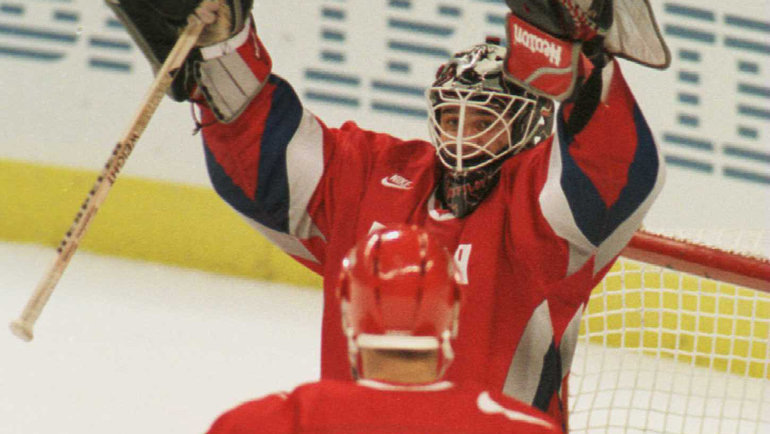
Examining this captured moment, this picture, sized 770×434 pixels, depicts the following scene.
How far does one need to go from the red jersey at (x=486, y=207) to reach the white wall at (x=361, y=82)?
1977 mm

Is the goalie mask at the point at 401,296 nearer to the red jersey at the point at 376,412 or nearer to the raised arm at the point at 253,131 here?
the red jersey at the point at 376,412

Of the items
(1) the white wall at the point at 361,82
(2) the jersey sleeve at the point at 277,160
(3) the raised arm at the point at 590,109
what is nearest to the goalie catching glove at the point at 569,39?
(3) the raised arm at the point at 590,109

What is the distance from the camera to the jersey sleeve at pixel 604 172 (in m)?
2.02

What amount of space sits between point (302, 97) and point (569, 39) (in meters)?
2.53

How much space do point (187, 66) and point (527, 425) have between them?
102 cm

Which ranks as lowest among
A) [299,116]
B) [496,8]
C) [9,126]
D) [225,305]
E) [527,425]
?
[225,305]

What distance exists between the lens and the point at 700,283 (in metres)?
3.14

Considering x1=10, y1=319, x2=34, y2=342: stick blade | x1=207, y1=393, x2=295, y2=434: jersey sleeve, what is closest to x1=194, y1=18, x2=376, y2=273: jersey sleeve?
x1=10, y1=319, x2=34, y2=342: stick blade

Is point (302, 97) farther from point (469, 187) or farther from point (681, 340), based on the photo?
point (469, 187)

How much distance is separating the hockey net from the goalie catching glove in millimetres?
712

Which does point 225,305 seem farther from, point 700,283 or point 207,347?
point 700,283

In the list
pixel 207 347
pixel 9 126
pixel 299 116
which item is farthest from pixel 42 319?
pixel 299 116

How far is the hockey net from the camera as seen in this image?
2.64 metres

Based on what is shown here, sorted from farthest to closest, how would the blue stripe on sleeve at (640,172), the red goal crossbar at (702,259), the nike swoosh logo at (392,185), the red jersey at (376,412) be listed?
1. the red goal crossbar at (702,259)
2. the nike swoosh logo at (392,185)
3. the blue stripe on sleeve at (640,172)
4. the red jersey at (376,412)
